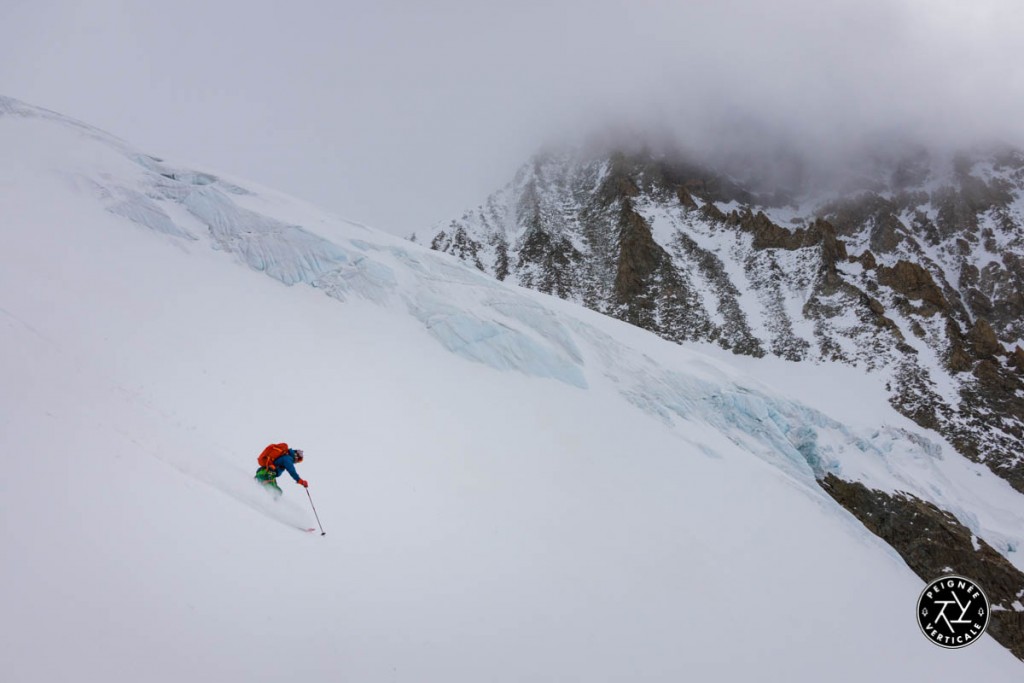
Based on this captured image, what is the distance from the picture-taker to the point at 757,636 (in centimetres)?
1131

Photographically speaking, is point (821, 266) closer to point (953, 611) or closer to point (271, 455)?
point (953, 611)

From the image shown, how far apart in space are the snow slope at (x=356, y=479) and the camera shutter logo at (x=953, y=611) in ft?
3.33

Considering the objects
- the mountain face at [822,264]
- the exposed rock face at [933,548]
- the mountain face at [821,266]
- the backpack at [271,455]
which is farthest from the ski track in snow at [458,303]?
the mountain face at [821,266]

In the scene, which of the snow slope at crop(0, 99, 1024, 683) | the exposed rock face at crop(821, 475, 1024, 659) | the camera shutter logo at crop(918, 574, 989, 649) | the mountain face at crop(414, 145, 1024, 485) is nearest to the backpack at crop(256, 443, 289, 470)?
the snow slope at crop(0, 99, 1024, 683)

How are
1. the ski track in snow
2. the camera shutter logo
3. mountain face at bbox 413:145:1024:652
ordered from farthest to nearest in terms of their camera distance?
mountain face at bbox 413:145:1024:652, the ski track in snow, the camera shutter logo

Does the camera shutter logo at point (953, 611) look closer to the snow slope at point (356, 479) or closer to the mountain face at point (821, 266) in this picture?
the snow slope at point (356, 479)

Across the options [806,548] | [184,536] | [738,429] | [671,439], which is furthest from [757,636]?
[738,429]

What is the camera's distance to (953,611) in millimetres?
12914

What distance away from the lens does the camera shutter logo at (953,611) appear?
456 inches

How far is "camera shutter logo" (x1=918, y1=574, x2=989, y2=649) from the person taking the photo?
456 inches

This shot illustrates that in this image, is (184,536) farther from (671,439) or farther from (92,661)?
(671,439)

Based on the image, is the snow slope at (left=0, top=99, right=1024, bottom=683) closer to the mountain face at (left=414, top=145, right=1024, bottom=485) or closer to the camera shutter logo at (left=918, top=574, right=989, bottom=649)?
the camera shutter logo at (left=918, top=574, right=989, bottom=649)

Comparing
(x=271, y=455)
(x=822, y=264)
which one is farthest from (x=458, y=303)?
(x=822, y=264)

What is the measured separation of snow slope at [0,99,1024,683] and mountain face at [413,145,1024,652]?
1780 inches
